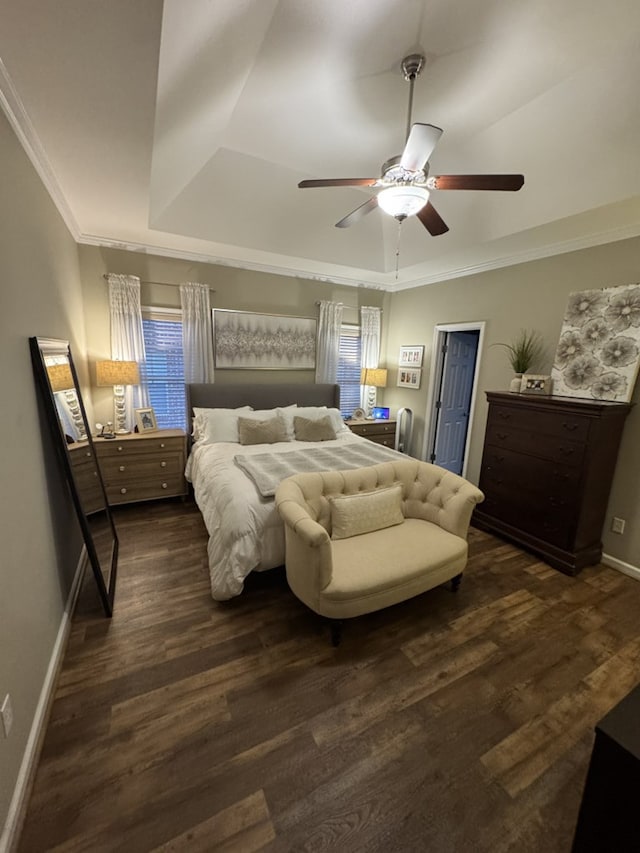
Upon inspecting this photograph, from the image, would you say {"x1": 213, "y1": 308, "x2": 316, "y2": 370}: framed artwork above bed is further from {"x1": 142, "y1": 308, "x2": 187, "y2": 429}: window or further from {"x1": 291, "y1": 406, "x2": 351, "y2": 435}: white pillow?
{"x1": 291, "y1": 406, "x2": 351, "y2": 435}: white pillow

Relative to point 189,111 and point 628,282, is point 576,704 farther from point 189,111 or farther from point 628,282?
point 189,111

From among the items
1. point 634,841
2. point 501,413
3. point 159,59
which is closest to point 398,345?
point 501,413

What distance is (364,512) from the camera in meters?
2.35

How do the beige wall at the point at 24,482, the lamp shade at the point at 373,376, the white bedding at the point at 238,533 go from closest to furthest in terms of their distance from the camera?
1. the beige wall at the point at 24,482
2. the white bedding at the point at 238,533
3. the lamp shade at the point at 373,376

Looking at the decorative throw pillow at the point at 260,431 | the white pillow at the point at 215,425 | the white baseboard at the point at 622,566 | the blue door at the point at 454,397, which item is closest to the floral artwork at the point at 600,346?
the white baseboard at the point at 622,566

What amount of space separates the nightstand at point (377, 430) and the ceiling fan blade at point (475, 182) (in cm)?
309

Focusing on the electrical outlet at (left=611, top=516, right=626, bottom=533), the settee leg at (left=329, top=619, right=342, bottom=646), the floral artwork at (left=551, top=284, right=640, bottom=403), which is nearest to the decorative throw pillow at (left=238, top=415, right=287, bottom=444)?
the settee leg at (left=329, top=619, right=342, bottom=646)

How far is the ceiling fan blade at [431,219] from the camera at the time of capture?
2.02m

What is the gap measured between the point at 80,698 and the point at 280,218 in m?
3.78

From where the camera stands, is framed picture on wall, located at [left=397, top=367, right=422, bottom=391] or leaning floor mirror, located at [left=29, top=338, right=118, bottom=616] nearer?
leaning floor mirror, located at [left=29, top=338, right=118, bottom=616]

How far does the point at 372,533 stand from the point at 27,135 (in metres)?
3.02

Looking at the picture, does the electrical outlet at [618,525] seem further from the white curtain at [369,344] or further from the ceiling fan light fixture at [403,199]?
the white curtain at [369,344]

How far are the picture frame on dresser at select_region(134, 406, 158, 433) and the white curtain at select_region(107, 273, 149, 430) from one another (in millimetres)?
94

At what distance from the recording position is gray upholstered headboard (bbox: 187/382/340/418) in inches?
156
